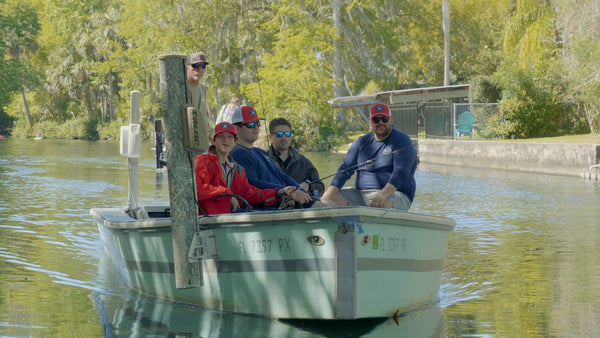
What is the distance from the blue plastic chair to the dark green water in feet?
48.1

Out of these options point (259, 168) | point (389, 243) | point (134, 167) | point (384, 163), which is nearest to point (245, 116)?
point (259, 168)

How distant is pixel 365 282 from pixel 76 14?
7268 centimetres

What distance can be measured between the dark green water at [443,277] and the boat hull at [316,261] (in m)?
0.23

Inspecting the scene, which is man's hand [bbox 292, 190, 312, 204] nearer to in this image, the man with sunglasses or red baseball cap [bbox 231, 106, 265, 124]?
red baseball cap [bbox 231, 106, 265, 124]

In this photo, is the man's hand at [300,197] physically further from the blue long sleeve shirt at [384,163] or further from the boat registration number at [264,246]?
the boat registration number at [264,246]

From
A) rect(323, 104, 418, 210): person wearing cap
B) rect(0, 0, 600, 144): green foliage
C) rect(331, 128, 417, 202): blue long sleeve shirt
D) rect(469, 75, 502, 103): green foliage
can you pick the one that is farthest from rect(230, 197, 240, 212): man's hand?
rect(469, 75, 502, 103): green foliage

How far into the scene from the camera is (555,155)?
93.4 feet

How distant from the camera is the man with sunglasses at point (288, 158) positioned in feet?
35.3

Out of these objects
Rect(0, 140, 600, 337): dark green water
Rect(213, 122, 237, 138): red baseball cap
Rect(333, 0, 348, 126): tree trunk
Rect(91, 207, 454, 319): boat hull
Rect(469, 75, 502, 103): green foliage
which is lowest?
Rect(0, 140, 600, 337): dark green water

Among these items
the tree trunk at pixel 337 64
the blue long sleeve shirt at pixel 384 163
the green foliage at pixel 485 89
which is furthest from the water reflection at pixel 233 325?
the tree trunk at pixel 337 64

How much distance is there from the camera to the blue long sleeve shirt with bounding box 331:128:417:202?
10.0 meters

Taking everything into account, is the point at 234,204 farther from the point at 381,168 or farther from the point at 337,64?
the point at 337,64

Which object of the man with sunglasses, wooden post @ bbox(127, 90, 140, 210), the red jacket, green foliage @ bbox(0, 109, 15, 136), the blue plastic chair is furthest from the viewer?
green foliage @ bbox(0, 109, 15, 136)

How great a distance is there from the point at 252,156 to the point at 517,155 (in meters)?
22.1
